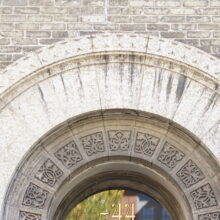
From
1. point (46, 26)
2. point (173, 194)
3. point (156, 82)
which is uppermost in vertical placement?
point (46, 26)

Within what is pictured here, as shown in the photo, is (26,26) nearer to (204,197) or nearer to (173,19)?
(173,19)

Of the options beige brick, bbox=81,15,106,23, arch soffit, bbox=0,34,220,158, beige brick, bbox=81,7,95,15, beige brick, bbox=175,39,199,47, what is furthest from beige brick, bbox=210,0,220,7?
beige brick, bbox=81,7,95,15

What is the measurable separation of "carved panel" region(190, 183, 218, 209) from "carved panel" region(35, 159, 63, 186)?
1.57 meters

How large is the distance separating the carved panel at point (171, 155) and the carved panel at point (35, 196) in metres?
1.45

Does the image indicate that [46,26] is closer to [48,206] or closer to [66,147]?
[66,147]

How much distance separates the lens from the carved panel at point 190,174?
9133 mm

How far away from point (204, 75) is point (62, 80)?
1.62 m

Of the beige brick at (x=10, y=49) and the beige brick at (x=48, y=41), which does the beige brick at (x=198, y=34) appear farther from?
the beige brick at (x=10, y=49)

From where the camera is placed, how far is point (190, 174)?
917 cm

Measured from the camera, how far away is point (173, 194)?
989 centimetres

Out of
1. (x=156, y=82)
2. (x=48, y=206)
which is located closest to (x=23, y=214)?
(x=48, y=206)

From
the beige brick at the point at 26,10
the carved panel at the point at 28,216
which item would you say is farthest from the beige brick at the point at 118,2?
the carved panel at the point at 28,216

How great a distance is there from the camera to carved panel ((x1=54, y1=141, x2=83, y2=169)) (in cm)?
921

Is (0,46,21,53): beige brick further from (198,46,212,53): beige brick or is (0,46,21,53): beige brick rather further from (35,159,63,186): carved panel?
(198,46,212,53): beige brick
